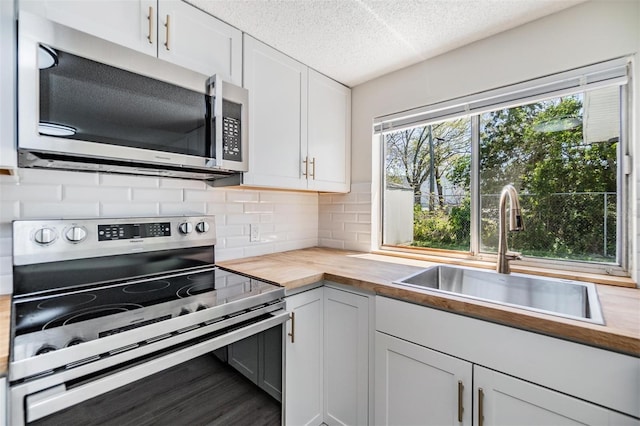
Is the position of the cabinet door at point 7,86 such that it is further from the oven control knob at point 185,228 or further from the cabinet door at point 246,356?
the cabinet door at point 246,356

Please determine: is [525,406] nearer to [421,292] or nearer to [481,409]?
[481,409]

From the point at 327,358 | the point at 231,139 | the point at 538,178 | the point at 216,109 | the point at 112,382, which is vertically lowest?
the point at 327,358

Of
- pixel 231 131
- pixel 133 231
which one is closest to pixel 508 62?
pixel 231 131

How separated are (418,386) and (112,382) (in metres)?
1.09

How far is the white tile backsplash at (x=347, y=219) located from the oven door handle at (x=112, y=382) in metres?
1.26

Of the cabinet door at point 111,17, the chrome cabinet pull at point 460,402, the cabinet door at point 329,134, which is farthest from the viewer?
the cabinet door at point 329,134

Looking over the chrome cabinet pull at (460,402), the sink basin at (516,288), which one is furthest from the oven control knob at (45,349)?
the chrome cabinet pull at (460,402)

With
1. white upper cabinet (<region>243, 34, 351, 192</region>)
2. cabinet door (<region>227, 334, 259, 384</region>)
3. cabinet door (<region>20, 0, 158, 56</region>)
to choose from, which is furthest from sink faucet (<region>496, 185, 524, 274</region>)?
cabinet door (<region>20, 0, 158, 56</region>)

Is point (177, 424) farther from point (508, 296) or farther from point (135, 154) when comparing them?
point (508, 296)

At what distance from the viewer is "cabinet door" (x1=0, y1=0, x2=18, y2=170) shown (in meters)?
0.83

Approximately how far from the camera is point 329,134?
205 centimetres

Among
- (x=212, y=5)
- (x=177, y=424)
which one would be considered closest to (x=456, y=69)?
(x=212, y=5)

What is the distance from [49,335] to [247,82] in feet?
4.25

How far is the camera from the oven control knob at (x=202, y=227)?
5.11ft
